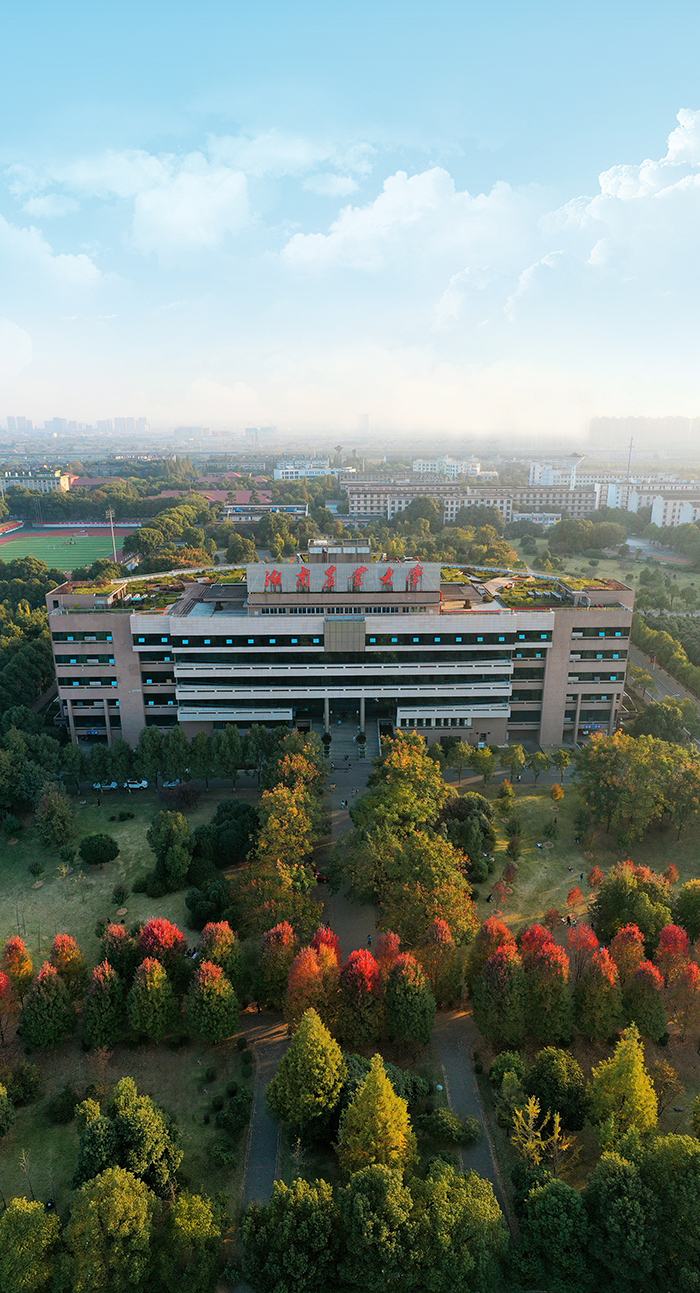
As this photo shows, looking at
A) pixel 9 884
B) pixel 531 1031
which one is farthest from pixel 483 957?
pixel 9 884

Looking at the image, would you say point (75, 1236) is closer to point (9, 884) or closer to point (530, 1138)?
point (530, 1138)

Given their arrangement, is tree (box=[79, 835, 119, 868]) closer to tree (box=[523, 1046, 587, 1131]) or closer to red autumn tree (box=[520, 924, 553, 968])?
red autumn tree (box=[520, 924, 553, 968])

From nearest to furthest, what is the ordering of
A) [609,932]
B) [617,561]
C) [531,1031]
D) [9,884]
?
[531,1031], [609,932], [9,884], [617,561]

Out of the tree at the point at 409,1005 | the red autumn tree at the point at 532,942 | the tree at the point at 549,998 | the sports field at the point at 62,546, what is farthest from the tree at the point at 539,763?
the sports field at the point at 62,546

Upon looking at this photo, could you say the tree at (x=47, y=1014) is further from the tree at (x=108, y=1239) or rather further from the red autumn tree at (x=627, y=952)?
the red autumn tree at (x=627, y=952)

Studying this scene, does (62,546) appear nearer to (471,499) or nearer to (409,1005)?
(471,499)

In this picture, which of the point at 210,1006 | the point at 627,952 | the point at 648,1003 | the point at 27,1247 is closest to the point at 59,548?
the point at 210,1006

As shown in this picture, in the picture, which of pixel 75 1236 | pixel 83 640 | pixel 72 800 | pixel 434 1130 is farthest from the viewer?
pixel 83 640

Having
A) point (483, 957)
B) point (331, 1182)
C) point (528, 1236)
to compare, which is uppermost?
point (483, 957)
